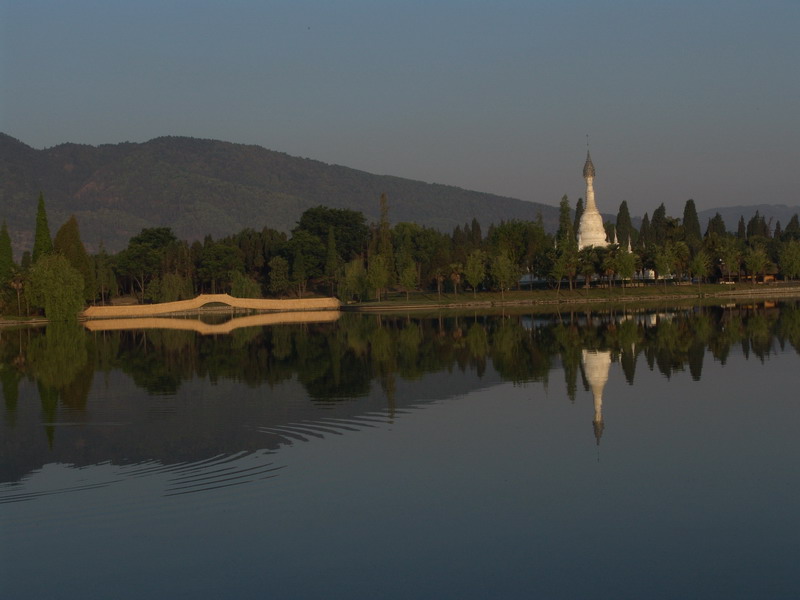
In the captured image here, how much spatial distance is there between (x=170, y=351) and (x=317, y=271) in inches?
2930

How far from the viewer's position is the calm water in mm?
12945

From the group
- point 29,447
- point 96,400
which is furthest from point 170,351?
point 29,447

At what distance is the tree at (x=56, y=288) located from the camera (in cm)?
7912

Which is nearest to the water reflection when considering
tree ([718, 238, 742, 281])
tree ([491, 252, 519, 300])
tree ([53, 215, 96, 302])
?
tree ([53, 215, 96, 302])

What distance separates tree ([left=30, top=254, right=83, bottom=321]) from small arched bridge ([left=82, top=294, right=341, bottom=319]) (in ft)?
35.7

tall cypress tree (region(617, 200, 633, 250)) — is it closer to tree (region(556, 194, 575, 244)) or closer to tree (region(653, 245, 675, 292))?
tree (region(556, 194, 575, 244))

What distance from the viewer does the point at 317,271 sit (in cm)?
12275

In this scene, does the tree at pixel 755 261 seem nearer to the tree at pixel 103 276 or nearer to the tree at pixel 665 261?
the tree at pixel 665 261

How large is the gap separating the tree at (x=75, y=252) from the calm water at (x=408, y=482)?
53.4m

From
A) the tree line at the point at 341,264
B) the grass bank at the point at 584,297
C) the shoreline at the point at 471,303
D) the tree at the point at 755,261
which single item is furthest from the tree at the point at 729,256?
the shoreline at the point at 471,303

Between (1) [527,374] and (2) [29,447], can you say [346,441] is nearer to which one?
(2) [29,447]

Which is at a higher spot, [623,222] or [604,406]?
[623,222]

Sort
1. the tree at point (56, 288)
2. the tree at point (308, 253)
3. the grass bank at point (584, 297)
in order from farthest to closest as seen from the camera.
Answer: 1. the tree at point (308, 253)
2. the grass bank at point (584, 297)
3. the tree at point (56, 288)

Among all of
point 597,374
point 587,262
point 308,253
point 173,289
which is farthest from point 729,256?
point 597,374
